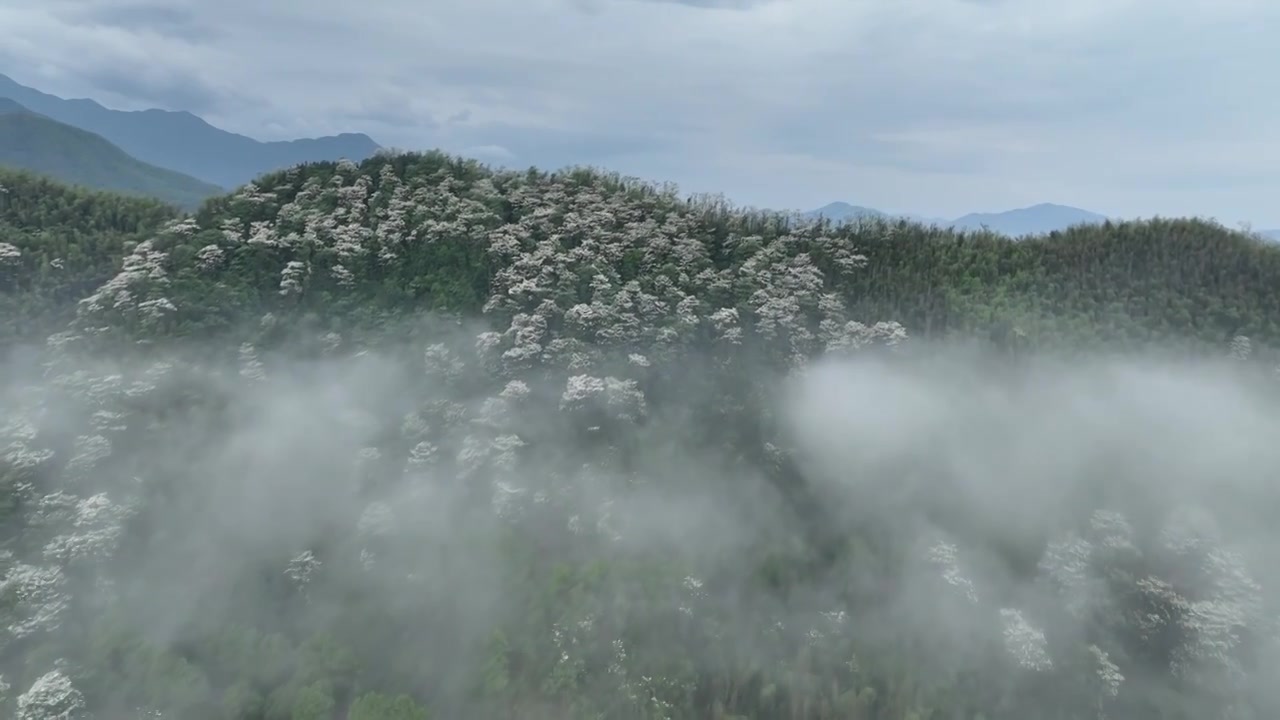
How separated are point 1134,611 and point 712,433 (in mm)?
16128

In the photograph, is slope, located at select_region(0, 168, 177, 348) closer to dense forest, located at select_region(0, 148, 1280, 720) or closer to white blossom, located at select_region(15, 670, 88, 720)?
dense forest, located at select_region(0, 148, 1280, 720)

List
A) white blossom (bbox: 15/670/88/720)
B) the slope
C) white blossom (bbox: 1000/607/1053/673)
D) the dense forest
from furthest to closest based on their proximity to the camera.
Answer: the slope, the dense forest, white blossom (bbox: 1000/607/1053/673), white blossom (bbox: 15/670/88/720)

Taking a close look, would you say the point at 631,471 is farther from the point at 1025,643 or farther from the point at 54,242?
the point at 54,242

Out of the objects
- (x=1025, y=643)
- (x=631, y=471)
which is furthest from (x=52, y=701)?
(x=1025, y=643)

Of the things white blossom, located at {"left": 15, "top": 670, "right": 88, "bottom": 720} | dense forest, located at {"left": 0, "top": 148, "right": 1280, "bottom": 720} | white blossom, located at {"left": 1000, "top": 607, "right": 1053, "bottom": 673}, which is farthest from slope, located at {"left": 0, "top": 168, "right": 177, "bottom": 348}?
white blossom, located at {"left": 1000, "top": 607, "right": 1053, "bottom": 673}

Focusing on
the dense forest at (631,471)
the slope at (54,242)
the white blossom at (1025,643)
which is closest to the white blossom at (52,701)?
the dense forest at (631,471)

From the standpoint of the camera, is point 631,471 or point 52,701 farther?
point 631,471

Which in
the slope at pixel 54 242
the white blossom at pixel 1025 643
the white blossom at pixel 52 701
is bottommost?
the white blossom at pixel 52 701

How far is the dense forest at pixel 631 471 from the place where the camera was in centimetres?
2434

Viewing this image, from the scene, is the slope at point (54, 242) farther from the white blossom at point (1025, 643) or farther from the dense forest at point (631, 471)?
the white blossom at point (1025, 643)

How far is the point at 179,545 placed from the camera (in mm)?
28312

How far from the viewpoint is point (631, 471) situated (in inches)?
1227

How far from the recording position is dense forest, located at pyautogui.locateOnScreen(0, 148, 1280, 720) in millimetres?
24344

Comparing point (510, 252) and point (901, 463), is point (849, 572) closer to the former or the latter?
point (901, 463)
